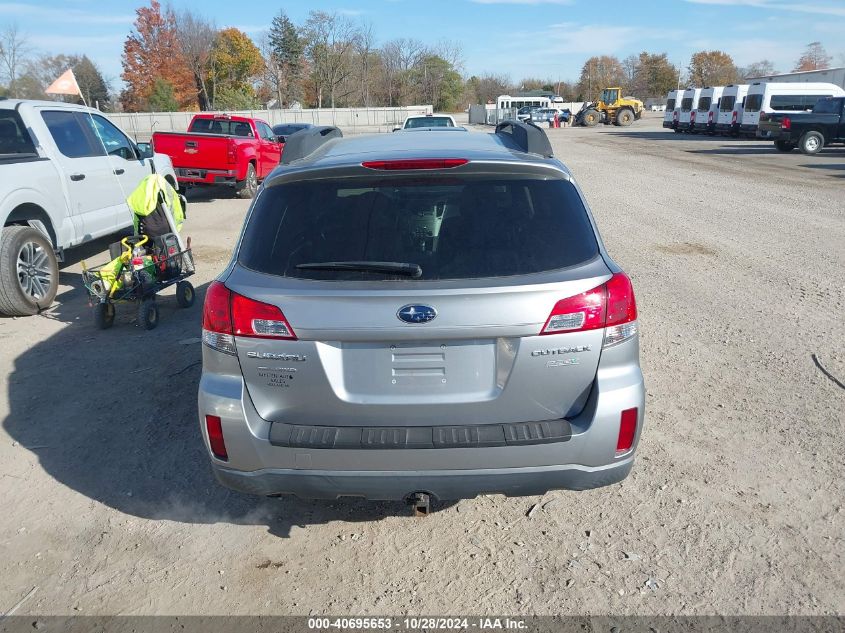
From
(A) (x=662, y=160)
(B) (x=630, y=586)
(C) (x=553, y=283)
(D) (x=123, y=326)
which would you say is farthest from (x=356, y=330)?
(A) (x=662, y=160)

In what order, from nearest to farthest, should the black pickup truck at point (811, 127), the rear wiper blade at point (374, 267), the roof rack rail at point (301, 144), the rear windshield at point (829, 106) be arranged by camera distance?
the rear wiper blade at point (374, 267)
the roof rack rail at point (301, 144)
the rear windshield at point (829, 106)
the black pickup truck at point (811, 127)

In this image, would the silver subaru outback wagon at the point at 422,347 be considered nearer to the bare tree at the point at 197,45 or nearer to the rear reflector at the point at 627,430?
the rear reflector at the point at 627,430

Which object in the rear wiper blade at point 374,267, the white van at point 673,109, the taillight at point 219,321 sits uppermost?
the rear wiper blade at point 374,267

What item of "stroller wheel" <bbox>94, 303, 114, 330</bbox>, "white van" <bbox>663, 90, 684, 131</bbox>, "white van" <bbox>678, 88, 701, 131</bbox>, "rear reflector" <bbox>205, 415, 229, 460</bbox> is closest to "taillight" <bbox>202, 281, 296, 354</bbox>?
"rear reflector" <bbox>205, 415, 229, 460</bbox>

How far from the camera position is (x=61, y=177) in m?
7.37

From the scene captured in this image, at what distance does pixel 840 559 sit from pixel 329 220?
9.18 ft

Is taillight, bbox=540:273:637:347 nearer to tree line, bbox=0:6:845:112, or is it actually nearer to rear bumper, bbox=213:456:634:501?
rear bumper, bbox=213:456:634:501

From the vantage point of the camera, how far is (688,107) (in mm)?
40375

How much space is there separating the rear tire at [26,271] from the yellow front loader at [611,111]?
51.9m

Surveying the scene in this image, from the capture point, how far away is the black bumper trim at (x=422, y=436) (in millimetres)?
2701

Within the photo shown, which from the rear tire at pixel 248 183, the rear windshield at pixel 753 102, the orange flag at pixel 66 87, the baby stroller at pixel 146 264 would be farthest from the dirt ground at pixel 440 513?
the rear windshield at pixel 753 102

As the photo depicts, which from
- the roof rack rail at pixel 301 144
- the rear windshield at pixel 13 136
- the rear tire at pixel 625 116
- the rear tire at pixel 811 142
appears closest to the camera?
the roof rack rail at pixel 301 144

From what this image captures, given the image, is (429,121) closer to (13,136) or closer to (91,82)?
(13,136)

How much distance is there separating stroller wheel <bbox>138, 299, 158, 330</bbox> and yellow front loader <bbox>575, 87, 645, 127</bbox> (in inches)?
2046
